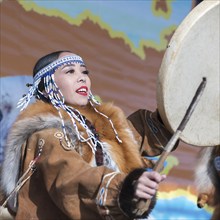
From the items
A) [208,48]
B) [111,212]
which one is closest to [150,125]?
[208,48]

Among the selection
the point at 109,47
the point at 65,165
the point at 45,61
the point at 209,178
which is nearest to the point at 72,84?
the point at 45,61

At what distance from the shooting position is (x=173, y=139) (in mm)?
1624

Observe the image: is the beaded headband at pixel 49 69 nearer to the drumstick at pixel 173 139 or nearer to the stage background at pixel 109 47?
the drumstick at pixel 173 139

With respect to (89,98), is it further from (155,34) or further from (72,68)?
(155,34)

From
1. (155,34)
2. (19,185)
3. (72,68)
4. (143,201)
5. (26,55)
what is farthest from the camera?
(155,34)

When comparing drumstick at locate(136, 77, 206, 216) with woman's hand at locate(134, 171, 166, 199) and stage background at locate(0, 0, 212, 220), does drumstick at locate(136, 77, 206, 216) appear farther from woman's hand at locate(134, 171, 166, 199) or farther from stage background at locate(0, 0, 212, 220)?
stage background at locate(0, 0, 212, 220)

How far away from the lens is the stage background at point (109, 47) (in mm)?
3191

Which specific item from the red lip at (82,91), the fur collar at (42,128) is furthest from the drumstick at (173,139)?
the red lip at (82,91)

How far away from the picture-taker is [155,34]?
12.5ft

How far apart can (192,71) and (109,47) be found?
5.81 ft

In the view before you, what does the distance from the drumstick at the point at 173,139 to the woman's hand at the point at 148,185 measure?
0.9 inches

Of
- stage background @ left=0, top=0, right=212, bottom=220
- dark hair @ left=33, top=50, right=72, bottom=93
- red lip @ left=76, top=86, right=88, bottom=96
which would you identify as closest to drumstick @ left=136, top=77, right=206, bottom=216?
red lip @ left=76, top=86, right=88, bottom=96

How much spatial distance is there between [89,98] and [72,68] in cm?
14

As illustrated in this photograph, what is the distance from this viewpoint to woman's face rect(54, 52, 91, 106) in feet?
7.00
